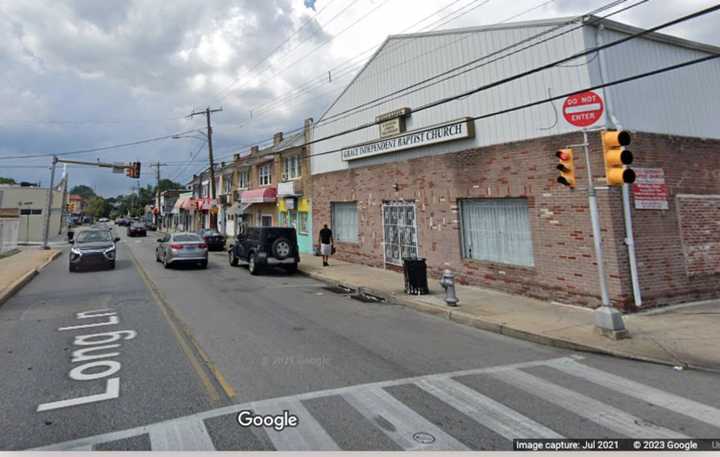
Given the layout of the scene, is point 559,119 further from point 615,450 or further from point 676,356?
point 615,450

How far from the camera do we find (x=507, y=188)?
10.4m

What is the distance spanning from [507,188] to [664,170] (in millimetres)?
3546

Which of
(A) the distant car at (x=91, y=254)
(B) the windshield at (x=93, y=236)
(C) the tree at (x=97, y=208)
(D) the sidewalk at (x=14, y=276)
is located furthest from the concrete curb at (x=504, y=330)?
(C) the tree at (x=97, y=208)

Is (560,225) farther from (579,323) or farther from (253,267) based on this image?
(253,267)

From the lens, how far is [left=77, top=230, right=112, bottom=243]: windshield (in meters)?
17.1

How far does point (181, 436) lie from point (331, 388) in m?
1.71

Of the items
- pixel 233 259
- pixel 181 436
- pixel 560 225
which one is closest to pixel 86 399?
pixel 181 436

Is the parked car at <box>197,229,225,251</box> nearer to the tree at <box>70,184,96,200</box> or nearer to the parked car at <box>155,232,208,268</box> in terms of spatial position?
the parked car at <box>155,232,208,268</box>

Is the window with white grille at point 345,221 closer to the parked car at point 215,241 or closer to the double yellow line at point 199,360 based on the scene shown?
the double yellow line at point 199,360

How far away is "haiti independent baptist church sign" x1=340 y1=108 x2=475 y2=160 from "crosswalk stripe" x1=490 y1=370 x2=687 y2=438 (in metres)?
7.61

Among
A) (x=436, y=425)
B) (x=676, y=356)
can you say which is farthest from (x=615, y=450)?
(x=676, y=356)

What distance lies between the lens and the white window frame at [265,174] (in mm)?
27297

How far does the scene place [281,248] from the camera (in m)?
15.4

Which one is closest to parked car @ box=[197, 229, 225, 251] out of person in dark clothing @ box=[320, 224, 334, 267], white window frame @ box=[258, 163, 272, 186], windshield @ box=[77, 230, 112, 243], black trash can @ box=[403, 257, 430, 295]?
white window frame @ box=[258, 163, 272, 186]
